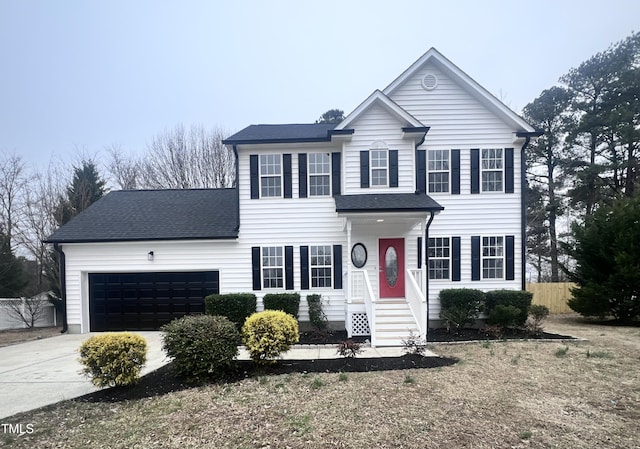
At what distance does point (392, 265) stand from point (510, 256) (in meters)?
3.97

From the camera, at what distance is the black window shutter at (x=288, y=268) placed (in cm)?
1097

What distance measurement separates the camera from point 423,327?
8.52m

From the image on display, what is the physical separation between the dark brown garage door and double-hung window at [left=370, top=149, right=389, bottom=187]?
21.1ft

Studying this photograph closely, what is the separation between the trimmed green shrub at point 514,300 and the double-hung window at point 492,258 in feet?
2.37

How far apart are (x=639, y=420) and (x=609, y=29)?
28.4 metres

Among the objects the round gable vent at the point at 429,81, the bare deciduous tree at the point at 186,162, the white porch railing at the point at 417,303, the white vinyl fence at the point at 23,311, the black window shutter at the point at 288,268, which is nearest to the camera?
the white porch railing at the point at 417,303

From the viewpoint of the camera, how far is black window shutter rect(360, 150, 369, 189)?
1077cm

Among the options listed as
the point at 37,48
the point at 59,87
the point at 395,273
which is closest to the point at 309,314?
the point at 395,273

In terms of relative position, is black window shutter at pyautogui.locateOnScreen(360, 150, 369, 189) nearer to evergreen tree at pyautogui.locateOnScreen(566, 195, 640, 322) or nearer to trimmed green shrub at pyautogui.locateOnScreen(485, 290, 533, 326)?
trimmed green shrub at pyautogui.locateOnScreen(485, 290, 533, 326)

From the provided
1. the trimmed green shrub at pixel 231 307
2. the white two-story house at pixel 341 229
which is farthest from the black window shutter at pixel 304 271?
the trimmed green shrub at pixel 231 307

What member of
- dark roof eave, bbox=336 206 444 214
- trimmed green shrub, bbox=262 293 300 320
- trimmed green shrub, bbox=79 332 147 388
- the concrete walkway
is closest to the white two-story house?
trimmed green shrub, bbox=262 293 300 320

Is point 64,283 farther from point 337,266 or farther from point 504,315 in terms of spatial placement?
point 504,315

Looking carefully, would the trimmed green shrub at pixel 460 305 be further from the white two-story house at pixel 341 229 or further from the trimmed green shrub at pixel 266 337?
the trimmed green shrub at pixel 266 337

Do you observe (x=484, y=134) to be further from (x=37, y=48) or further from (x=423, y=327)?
(x=37, y=48)
